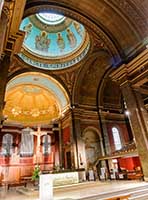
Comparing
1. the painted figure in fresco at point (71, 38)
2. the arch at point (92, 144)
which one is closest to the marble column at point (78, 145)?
the arch at point (92, 144)

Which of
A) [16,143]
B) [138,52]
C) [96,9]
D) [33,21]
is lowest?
[16,143]

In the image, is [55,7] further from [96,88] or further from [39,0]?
[96,88]

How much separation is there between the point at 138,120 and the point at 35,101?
12550 mm

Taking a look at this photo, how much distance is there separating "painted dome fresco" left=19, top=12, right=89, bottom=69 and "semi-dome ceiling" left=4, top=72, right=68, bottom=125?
6.12 ft

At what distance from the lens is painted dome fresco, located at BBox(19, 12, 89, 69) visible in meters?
13.9

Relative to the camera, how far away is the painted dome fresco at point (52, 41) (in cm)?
1391

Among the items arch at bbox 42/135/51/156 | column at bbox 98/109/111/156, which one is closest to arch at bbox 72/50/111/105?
column at bbox 98/109/111/156

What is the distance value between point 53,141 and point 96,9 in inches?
507

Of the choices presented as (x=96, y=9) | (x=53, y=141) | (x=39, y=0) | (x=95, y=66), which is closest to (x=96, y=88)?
(x=95, y=66)

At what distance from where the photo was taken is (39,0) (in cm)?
720

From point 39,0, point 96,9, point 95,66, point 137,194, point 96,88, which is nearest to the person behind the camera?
point 137,194

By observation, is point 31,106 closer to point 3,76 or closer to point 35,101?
point 35,101

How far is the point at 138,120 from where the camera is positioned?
749 cm

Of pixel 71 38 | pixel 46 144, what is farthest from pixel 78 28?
pixel 46 144
